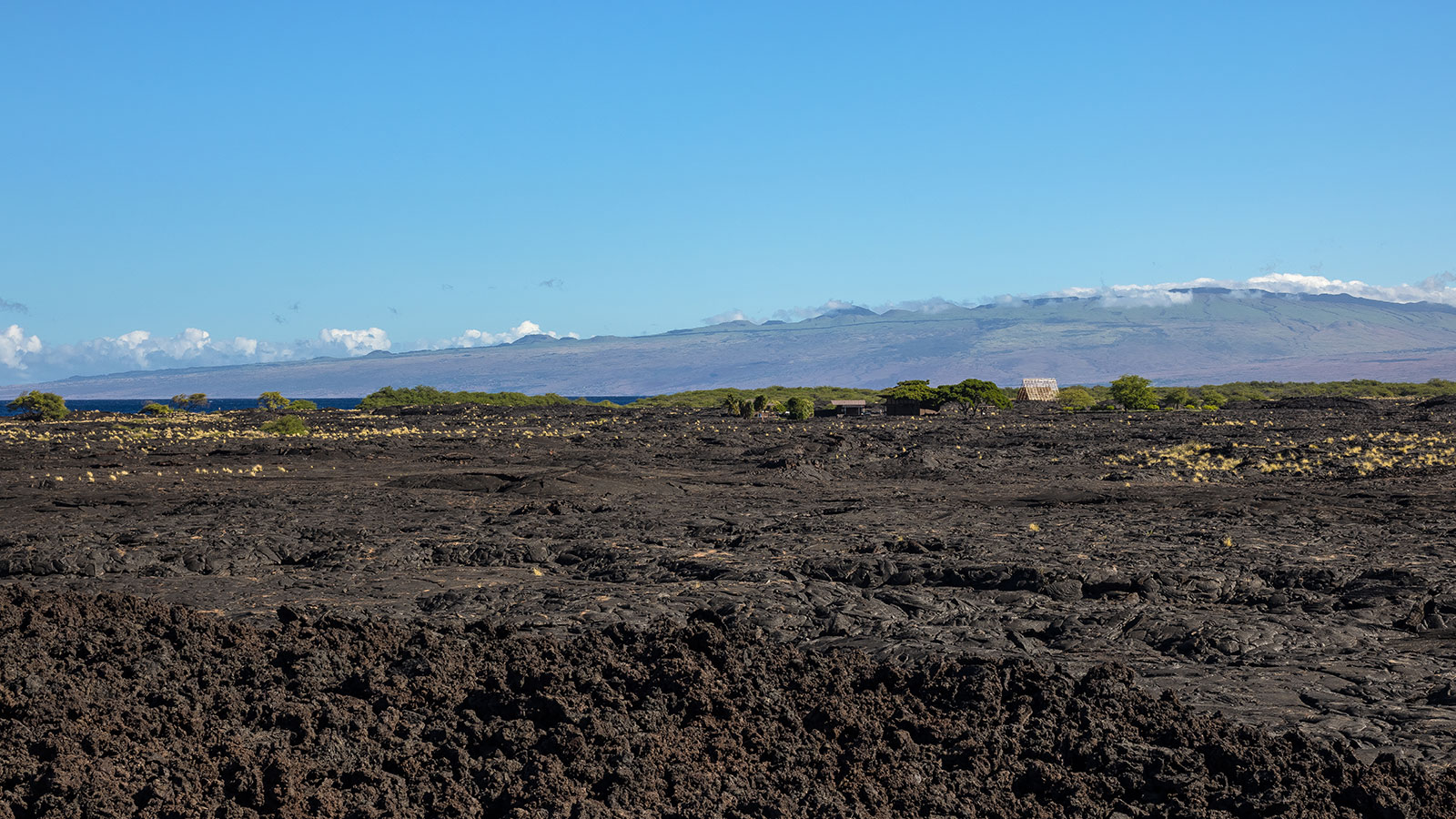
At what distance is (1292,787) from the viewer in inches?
241

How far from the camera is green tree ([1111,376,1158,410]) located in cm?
7006

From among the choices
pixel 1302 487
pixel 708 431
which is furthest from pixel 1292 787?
pixel 708 431

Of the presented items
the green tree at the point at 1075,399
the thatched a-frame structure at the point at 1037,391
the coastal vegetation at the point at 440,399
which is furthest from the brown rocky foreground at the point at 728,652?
the coastal vegetation at the point at 440,399

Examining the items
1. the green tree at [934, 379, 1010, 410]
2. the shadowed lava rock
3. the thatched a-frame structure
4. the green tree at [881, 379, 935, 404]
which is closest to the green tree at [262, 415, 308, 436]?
the green tree at [881, 379, 935, 404]

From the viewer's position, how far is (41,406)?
69750 mm

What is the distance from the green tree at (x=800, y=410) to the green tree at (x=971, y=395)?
33.6ft

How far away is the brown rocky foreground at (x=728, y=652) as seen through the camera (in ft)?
20.4

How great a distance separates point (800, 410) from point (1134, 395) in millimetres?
24094

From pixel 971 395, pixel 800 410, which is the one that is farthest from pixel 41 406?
pixel 971 395

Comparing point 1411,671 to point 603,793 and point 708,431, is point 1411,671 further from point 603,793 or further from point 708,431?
point 708,431

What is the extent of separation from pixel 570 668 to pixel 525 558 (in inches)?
285

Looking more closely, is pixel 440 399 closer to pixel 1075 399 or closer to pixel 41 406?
pixel 41 406

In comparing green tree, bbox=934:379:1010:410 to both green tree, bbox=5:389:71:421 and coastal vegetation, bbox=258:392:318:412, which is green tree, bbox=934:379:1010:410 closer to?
coastal vegetation, bbox=258:392:318:412

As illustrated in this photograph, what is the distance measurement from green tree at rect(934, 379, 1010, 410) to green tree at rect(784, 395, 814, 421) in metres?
10.2
